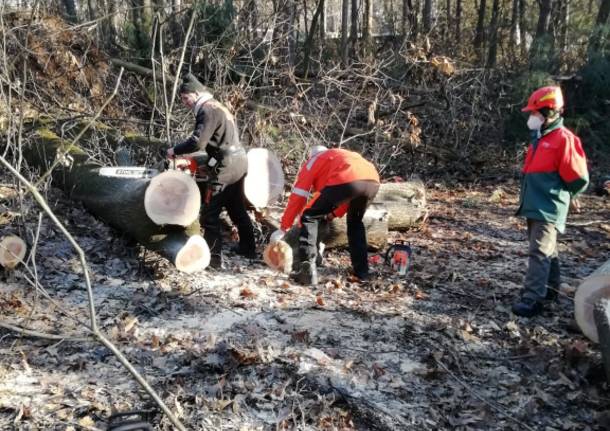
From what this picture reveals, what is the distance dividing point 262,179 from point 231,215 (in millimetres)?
577

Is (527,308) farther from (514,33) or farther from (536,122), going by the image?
(514,33)

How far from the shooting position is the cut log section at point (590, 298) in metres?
4.18

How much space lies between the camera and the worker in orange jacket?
5.14 m

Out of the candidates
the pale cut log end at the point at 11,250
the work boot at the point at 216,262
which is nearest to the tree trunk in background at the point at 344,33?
the work boot at the point at 216,262

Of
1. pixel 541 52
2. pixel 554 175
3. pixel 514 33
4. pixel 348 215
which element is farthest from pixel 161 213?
pixel 514 33

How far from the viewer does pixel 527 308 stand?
15.8 feet

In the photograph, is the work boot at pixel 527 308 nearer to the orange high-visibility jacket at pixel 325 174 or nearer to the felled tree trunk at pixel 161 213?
Result: the orange high-visibility jacket at pixel 325 174

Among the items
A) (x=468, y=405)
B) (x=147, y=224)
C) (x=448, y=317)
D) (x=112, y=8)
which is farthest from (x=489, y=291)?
(x=112, y=8)

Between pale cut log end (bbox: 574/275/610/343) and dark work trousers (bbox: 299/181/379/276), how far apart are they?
1.97m

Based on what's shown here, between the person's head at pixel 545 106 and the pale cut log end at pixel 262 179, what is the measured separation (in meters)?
2.77

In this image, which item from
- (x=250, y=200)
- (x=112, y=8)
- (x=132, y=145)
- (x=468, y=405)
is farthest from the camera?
(x=112, y=8)

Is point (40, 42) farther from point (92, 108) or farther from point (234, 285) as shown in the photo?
point (234, 285)

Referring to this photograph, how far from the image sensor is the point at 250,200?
6.15 meters

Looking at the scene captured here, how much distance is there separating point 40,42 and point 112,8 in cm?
371
